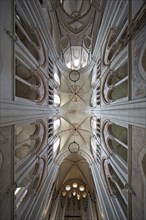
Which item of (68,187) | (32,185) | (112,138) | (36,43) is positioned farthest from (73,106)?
(68,187)

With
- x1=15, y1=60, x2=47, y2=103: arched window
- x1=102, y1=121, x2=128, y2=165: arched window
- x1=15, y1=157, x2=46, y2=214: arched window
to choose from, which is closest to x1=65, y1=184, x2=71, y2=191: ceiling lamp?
x1=15, y1=157, x2=46, y2=214: arched window

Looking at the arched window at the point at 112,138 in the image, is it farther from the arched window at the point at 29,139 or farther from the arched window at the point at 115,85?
the arched window at the point at 29,139

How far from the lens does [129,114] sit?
480cm

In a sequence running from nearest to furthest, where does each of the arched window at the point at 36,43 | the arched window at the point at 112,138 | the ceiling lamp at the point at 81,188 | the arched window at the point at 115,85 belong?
the arched window at the point at 36,43 → the arched window at the point at 115,85 → the arched window at the point at 112,138 → the ceiling lamp at the point at 81,188

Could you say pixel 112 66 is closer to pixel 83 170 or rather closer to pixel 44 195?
pixel 44 195

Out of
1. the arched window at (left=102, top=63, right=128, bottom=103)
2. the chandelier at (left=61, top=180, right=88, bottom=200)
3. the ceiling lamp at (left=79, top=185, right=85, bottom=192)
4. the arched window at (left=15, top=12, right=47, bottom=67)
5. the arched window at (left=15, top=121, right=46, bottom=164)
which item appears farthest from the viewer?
the ceiling lamp at (left=79, top=185, right=85, bottom=192)

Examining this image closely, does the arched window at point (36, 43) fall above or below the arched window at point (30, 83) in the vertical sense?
above

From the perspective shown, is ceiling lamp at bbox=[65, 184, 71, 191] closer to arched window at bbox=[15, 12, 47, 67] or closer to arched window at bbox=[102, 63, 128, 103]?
arched window at bbox=[102, 63, 128, 103]

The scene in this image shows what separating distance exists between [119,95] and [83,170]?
34.7ft

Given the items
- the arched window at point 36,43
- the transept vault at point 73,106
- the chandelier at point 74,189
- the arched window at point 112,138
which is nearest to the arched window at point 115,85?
the transept vault at point 73,106

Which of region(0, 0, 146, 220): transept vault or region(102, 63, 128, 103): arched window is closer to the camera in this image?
region(0, 0, 146, 220): transept vault

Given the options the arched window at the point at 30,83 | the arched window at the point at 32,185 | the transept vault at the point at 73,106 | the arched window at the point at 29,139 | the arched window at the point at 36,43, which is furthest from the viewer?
the arched window at the point at 29,139

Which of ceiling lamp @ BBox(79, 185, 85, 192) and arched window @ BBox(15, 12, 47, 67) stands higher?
arched window @ BBox(15, 12, 47, 67)

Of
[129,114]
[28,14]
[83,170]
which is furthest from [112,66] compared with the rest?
[83,170]
